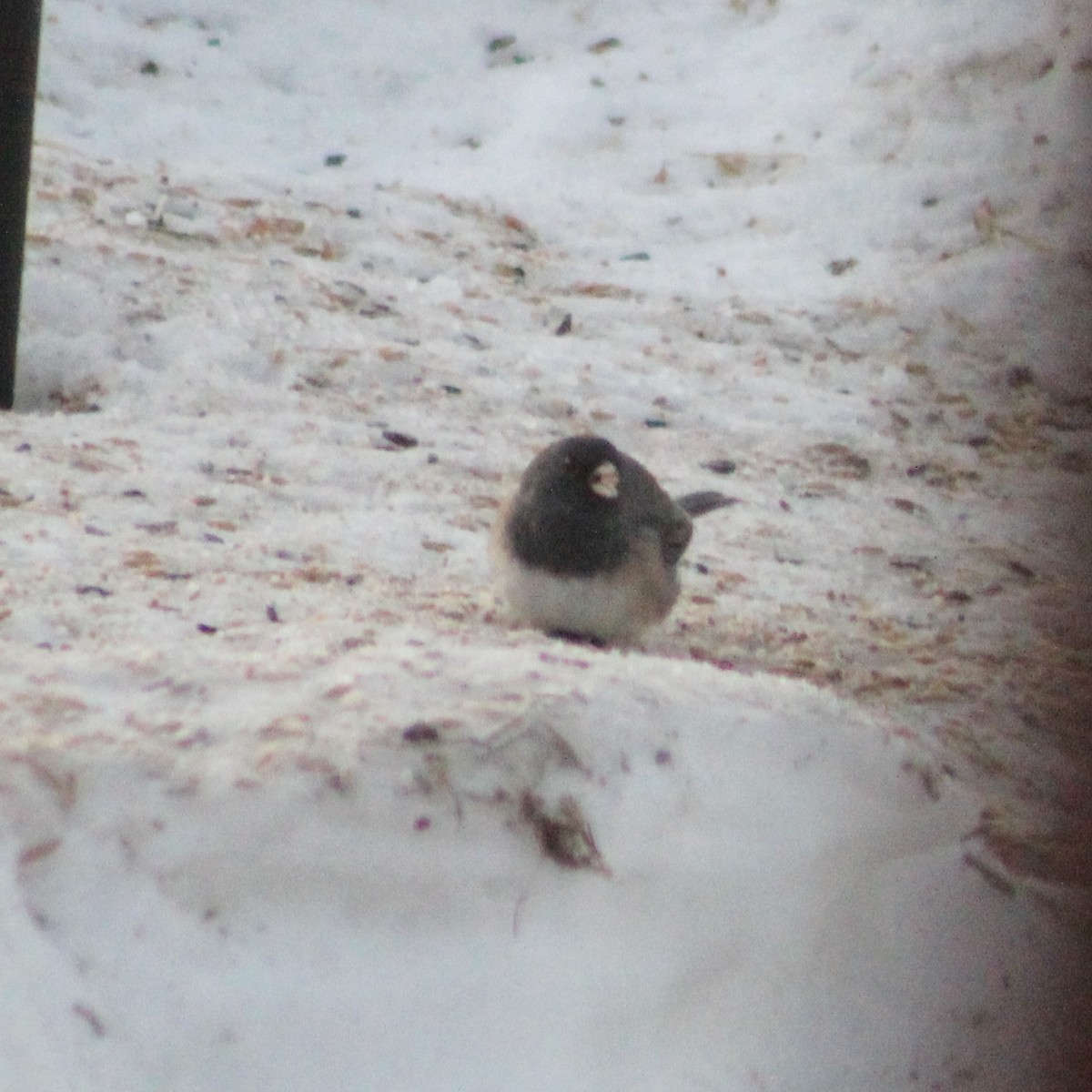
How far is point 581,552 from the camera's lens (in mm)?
2336

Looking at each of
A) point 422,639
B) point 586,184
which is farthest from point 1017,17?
point 422,639

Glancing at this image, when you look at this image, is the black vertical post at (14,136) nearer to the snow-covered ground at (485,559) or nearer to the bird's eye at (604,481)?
the snow-covered ground at (485,559)

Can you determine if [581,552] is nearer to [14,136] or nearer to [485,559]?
[485,559]

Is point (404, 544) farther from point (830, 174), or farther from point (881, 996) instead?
point (830, 174)

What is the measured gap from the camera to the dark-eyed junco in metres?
2.33

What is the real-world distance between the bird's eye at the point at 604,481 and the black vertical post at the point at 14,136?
1540 millimetres

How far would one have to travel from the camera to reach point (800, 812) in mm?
1582

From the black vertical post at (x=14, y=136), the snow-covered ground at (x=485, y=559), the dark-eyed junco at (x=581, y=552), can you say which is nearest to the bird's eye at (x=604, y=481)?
the dark-eyed junco at (x=581, y=552)

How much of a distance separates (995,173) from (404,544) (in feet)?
10.1

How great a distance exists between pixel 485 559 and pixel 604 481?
517 millimetres

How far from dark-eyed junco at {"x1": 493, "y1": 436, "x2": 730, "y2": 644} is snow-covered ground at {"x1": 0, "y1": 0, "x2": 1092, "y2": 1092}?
0.13 metres

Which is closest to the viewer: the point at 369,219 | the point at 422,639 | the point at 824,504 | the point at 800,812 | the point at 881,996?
the point at 881,996

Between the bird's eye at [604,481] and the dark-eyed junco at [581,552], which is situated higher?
the bird's eye at [604,481]

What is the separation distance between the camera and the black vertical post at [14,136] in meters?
2.89
